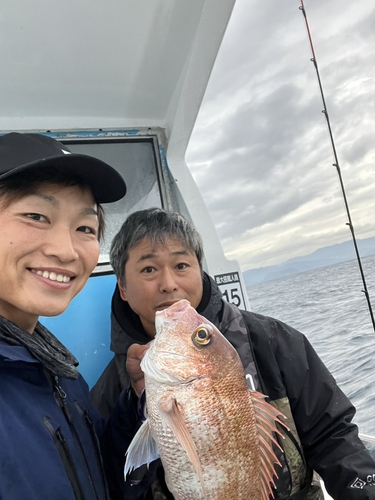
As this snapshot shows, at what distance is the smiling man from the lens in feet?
6.01

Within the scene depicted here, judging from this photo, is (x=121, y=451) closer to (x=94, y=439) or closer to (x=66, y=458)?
(x=94, y=439)

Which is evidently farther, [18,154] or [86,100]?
[86,100]

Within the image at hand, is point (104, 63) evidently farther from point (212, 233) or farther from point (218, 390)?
point (218, 390)

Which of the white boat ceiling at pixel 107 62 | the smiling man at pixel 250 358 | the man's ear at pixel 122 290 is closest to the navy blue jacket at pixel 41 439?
the smiling man at pixel 250 358

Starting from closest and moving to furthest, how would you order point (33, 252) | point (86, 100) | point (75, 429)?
point (33, 252)
point (75, 429)
point (86, 100)

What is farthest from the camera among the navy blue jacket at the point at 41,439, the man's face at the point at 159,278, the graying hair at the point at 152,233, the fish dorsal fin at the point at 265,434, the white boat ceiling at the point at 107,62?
the white boat ceiling at the point at 107,62

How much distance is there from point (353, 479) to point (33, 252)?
1712 millimetres

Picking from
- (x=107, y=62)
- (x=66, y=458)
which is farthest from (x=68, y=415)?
(x=107, y=62)

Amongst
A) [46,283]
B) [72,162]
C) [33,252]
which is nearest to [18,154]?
[72,162]

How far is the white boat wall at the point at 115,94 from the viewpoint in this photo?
8.38ft

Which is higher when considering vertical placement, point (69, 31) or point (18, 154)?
point (69, 31)

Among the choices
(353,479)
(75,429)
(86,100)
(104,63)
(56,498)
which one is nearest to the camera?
(56,498)

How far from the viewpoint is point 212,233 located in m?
3.49

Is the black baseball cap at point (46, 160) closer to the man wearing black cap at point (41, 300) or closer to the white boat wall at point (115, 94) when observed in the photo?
the man wearing black cap at point (41, 300)
